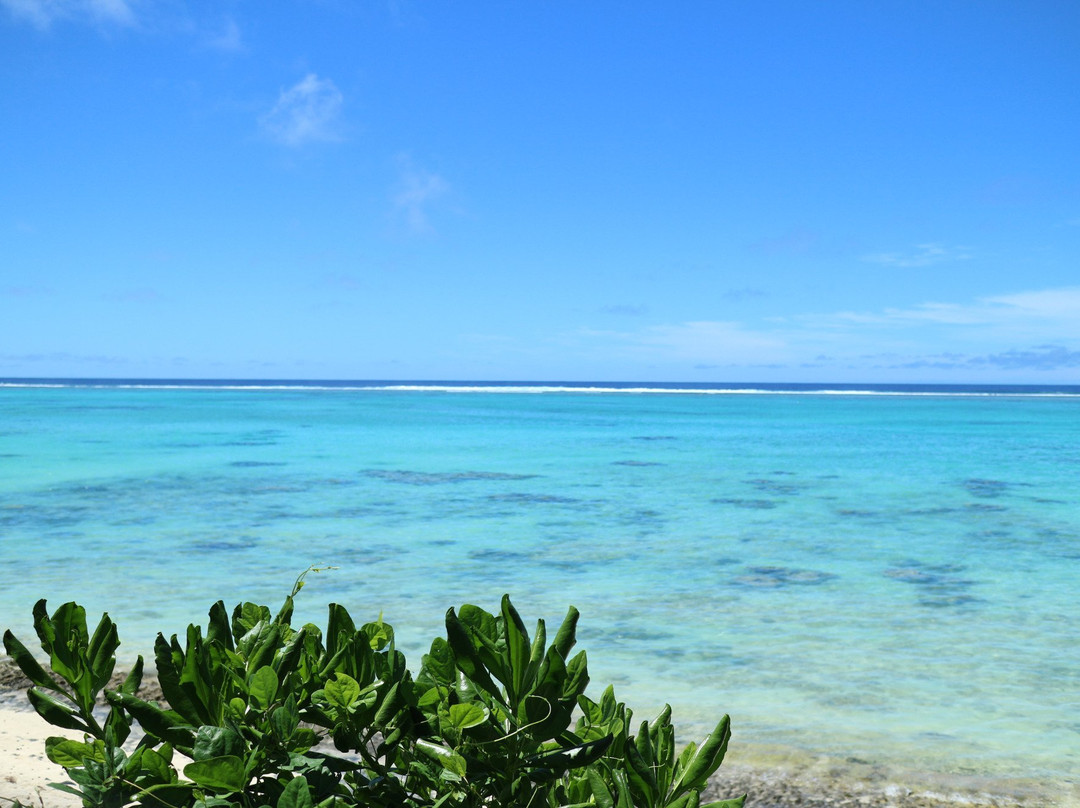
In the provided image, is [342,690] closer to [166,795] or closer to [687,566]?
[166,795]

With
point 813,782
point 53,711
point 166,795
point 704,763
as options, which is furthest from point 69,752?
point 813,782

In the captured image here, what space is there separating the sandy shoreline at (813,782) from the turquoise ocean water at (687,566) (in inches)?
6.3

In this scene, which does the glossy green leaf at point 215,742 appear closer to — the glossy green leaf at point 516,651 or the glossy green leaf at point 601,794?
the glossy green leaf at point 516,651

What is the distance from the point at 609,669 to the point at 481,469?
42.8 feet

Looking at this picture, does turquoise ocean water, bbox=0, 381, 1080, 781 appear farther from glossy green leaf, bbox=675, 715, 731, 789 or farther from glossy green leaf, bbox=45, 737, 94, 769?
glossy green leaf, bbox=45, 737, 94, 769

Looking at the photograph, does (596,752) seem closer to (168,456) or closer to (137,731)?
(137,731)

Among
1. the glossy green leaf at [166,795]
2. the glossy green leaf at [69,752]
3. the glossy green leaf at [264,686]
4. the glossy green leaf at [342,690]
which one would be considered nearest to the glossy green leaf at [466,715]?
the glossy green leaf at [342,690]

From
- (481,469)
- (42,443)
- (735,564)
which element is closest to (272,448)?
(42,443)

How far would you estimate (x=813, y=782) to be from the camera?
3.76 m

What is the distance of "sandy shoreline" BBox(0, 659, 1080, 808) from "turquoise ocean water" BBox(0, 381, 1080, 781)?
0.53 feet

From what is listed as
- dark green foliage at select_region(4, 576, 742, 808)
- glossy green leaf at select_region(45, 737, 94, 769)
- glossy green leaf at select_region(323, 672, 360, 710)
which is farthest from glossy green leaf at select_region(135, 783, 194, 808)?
glossy green leaf at select_region(323, 672, 360, 710)

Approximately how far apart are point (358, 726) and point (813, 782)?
3.10m

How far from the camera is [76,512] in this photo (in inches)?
455

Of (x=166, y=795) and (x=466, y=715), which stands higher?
(x=466, y=715)
